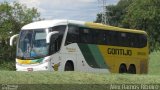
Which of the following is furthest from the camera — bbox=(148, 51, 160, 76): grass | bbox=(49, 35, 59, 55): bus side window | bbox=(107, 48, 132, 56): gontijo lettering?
bbox=(148, 51, 160, 76): grass

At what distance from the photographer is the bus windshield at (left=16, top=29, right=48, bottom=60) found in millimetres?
24828

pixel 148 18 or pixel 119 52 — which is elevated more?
pixel 119 52

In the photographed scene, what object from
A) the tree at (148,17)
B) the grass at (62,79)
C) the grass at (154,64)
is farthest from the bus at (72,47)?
the grass at (154,64)

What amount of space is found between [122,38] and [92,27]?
301 centimetres

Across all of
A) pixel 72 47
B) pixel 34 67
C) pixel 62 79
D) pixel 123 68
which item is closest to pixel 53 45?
pixel 72 47

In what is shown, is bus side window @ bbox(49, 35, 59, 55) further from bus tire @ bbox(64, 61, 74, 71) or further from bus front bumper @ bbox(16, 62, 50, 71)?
bus tire @ bbox(64, 61, 74, 71)

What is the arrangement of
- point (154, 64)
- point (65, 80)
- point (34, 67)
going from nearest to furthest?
1. point (65, 80)
2. point (34, 67)
3. point (154, 64)

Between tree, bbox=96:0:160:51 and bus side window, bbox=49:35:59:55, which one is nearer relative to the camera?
bus side window, bbox=49:35:59:55

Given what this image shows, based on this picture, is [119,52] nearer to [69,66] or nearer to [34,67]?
[69,66]

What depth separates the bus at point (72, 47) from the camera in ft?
81.0

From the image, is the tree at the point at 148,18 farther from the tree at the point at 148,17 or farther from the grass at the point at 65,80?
the grass at the point at 65,80

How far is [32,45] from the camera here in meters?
25.2

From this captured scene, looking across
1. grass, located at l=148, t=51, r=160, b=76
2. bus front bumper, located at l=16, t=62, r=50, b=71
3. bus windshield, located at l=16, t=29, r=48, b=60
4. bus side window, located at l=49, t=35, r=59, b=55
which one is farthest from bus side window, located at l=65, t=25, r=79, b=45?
grass, located at l=148, t=51, r=160, b=76

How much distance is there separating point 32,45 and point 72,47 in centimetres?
215
